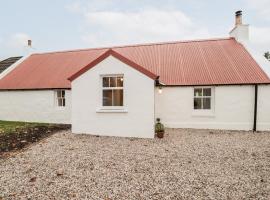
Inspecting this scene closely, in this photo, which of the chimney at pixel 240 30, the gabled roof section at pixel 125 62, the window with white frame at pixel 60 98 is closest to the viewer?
the gabled roof section at pixel 125 62

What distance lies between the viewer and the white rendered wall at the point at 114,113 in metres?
11.0

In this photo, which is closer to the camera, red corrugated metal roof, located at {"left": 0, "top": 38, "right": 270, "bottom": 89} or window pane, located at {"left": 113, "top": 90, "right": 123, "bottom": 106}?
window pane, located at {"left": 113, "top": 90, "right": 123, "bottom": 106}

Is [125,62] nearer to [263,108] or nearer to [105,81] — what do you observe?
[105,81]

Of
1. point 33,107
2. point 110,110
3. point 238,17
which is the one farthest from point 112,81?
point 238,17

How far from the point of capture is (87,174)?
6441 mm

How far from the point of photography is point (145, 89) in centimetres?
1103

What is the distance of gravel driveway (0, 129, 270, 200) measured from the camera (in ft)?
17.5

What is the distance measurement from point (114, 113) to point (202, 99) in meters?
6.01

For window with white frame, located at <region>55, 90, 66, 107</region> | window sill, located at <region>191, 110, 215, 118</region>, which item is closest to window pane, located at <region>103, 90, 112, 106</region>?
window sill, located at <region>191, 110, 215, 118</region>

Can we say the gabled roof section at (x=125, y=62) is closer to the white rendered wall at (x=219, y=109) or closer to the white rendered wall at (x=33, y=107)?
the white rendered wall at (x=219, y=109)

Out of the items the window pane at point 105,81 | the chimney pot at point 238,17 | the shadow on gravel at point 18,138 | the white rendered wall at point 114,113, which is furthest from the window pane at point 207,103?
the shadow on gravel at point 18,138

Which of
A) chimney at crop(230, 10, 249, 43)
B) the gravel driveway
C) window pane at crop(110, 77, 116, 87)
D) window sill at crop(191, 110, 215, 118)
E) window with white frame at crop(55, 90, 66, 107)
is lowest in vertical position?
the gravel driveway

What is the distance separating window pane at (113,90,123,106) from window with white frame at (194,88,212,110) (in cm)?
520

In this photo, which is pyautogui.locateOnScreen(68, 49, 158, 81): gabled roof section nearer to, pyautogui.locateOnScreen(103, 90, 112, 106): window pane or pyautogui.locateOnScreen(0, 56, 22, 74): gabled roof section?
pyautogui.locateOnScreen(103, 90, 112, 106): window pane
